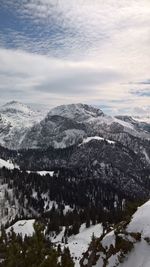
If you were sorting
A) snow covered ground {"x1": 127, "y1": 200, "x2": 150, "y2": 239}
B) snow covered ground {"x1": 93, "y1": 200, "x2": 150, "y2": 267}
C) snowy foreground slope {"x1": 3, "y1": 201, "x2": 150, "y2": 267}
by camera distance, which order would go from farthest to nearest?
snow covered ground {"x1": 127, "y1": 200, "x2": 150, "y2": 239}, snowy foreground slope {"x1": 3, "y1": 201, "x2": 150, "y2": 267}, snow covered ground {"x1": 93, "y1": 200, "x2": 150, "y2": 267}

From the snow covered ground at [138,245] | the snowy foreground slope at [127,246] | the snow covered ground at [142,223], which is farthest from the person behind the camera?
the snow covered ground at [142,223]

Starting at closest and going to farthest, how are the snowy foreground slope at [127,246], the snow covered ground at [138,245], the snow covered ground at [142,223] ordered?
the snow covered ground at [138,245] → the snowy foreground slope at [127,246] → the snow covered ground at [142,223]

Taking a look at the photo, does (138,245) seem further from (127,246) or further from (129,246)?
(127,246)

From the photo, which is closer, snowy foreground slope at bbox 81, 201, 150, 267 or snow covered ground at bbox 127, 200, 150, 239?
snowy foreground slope at bbox 81, 201, 150, 267

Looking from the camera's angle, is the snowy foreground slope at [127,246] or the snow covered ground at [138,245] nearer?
the snow covered ground at [138,245]

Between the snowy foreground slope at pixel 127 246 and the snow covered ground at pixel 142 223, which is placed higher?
the snow covered ground at pixel 142 223

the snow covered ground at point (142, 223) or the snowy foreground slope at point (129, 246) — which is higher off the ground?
the snow covered ground at point (142, 223)

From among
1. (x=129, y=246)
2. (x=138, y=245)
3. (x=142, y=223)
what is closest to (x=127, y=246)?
(x=129, y=246)

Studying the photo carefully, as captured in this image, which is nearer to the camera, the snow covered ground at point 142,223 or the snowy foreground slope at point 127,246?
the snowy foreground slope at point 127,246
